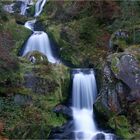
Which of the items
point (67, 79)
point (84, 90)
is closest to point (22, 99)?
point (67, 79)

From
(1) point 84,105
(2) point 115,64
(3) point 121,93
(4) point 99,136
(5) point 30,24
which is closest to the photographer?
(4) point 99,136

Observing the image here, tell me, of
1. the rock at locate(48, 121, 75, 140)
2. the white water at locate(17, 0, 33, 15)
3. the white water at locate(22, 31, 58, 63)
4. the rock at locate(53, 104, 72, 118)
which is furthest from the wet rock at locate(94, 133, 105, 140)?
the white water at locate(17, 0, 33, 15)

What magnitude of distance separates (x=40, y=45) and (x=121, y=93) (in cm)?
760

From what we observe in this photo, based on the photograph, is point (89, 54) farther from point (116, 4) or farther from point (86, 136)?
point (86, 136)

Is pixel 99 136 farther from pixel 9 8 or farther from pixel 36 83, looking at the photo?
pixel 9 8

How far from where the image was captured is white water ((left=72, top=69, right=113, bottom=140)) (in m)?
18.8

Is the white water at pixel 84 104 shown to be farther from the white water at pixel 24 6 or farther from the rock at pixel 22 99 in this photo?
the white water at pixel 24 6

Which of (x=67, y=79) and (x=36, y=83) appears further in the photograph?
(x=67, y=79)

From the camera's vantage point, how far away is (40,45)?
2514 cm

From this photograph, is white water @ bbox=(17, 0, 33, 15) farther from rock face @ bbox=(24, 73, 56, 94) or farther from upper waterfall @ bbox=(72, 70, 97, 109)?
rock face @ bbox=(24, 73, 56, 94)

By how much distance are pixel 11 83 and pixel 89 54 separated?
673cm

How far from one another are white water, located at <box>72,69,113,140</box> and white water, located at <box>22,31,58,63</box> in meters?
3.84

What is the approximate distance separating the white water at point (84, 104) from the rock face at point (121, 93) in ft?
2.53

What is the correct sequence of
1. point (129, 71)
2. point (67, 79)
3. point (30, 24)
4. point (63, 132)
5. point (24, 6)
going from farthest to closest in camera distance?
point (24, 6), point (30, 24), point (67, 79), point (129, 71), point (63, 132)
